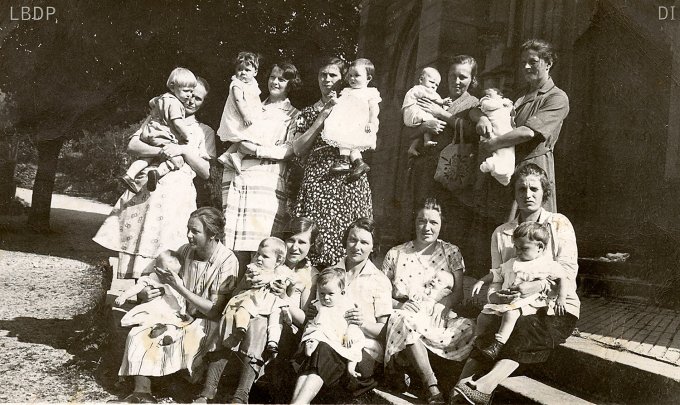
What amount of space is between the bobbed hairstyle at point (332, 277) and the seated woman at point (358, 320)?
12 centimetres

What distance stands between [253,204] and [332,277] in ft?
3.77

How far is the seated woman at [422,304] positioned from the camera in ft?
11.8

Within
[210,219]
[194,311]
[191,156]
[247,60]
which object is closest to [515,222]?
[210,219]

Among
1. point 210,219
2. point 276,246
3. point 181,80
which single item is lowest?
point 276,246

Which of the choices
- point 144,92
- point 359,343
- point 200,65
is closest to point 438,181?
point 359,343

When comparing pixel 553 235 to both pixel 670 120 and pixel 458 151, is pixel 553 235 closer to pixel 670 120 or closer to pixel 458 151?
pixel 458 151

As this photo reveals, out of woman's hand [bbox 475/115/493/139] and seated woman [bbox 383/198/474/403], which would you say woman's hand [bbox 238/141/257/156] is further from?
woman's hand [bbox 475/115/493/139]

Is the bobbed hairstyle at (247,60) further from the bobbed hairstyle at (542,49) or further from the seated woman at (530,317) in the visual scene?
the seated woman at (530,317)

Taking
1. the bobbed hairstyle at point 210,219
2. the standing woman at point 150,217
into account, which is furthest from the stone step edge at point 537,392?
the standing woman at point 150,217

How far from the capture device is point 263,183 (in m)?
4.64

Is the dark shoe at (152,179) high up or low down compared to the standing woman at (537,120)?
down

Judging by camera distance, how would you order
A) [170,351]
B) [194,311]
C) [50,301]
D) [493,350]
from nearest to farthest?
[493,350] → [170,351] → [194,311] → [50,301]

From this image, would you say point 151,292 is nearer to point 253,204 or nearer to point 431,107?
point 253,204

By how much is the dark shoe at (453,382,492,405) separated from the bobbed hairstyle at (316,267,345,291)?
0.94 m
